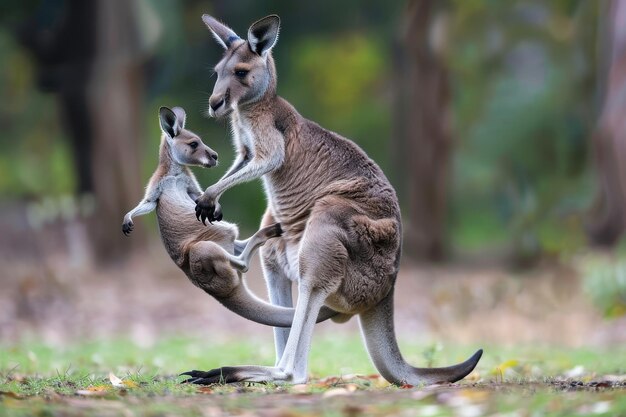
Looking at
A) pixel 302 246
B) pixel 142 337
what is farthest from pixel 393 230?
pixel 142 337

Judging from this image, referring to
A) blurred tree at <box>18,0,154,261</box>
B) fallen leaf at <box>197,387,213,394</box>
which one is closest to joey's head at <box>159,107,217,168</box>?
fallen leaf at <box>197,387,213,394</box>

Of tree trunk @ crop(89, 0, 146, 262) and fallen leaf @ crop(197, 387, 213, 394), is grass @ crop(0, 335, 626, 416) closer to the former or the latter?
fallen leaf @ crop(197, 387, 213, 394)

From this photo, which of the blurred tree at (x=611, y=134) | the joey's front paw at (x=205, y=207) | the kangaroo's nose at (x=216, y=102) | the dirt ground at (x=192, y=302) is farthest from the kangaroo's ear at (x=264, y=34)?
the blurred tree at (x=611, y=134)

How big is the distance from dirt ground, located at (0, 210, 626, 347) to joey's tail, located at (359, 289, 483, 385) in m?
5.78

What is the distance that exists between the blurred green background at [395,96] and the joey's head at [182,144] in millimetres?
11162

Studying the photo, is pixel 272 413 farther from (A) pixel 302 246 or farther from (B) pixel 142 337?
(B) pixel 142 337

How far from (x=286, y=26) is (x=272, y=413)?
19.2 metres

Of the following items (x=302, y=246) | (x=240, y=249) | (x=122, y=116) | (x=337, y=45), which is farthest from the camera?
(x=337, y=45)

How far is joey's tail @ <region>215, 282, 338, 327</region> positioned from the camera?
232 inches

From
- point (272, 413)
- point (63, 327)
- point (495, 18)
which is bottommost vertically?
point (272, 413)

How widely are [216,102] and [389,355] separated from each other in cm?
183

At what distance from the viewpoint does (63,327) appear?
44.6 feet

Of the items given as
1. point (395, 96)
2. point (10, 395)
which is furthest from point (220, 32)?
point (395, 96)

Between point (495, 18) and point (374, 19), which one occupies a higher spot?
point (374, 19)
